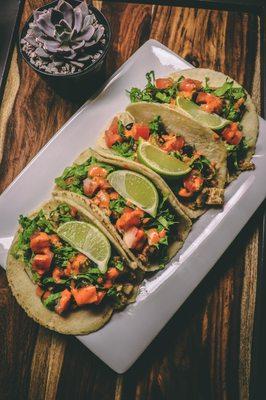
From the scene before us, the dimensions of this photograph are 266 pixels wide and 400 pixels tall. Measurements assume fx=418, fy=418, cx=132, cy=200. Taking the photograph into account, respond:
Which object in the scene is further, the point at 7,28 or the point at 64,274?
the point at 7,28

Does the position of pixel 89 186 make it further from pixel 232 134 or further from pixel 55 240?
pixel 232 134

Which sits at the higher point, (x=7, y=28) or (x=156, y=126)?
(x=7, y=28)

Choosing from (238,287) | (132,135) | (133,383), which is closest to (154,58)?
(132,135)

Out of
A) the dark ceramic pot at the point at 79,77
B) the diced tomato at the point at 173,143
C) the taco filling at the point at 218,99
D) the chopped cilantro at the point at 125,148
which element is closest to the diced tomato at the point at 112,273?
the chopped cilantro at the point at 125,148

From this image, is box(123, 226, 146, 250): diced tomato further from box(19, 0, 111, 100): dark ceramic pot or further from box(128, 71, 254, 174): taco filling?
box(19, 0, 111, 100): dark ceramic pot

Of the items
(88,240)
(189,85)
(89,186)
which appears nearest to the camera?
(88,240)

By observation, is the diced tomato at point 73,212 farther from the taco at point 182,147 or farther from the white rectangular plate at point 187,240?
the taco at point 182,147

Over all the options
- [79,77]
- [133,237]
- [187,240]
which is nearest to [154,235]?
[133,237]

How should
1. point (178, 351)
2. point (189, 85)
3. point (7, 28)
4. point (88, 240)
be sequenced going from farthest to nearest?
point (7, 28) < point (189, 85) < point (178, 351) < point (88, 240)
